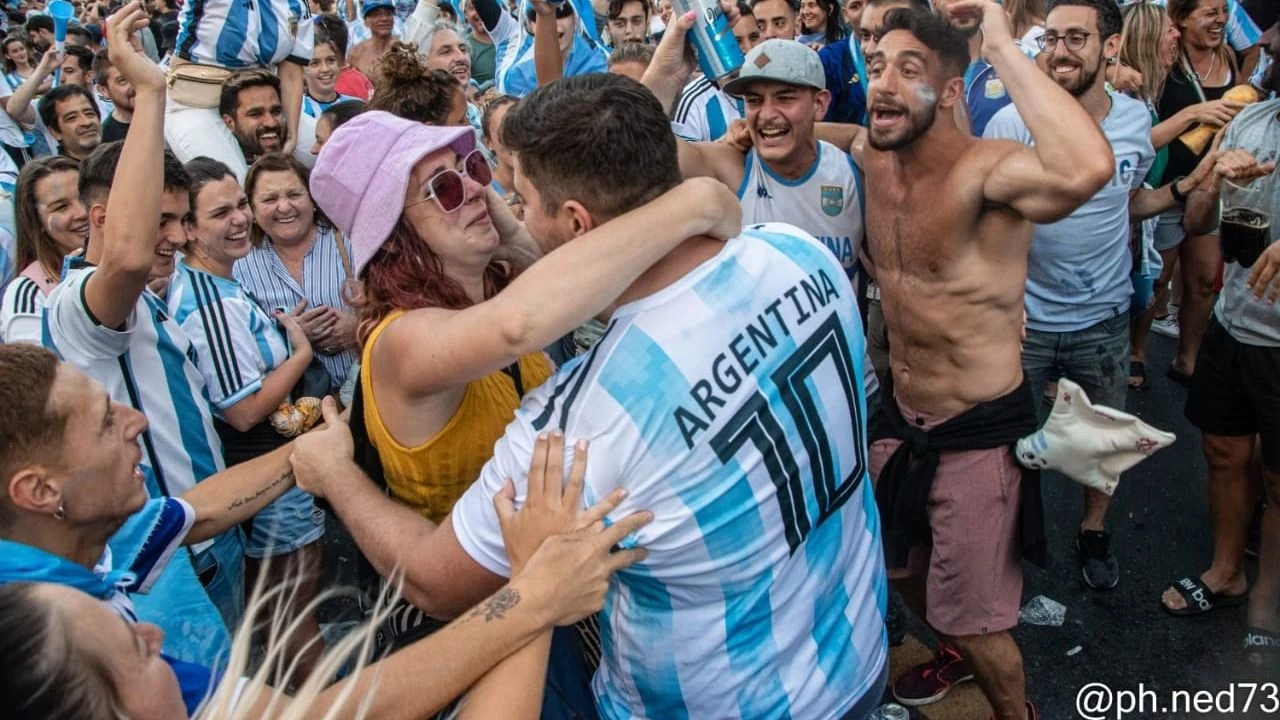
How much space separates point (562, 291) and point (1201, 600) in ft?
10.9

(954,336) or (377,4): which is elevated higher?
(377,4)

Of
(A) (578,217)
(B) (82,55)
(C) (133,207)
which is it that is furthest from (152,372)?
(B) (82,55)

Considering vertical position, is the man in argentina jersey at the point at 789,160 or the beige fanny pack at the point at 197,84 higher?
the beige fanny pack at the point at 197,84

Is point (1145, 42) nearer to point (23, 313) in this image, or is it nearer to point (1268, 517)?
point (1268, 517)

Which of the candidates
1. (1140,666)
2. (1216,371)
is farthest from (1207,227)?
(1140,666)

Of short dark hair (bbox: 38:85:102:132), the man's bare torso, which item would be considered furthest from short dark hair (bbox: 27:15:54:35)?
the man's bare torso

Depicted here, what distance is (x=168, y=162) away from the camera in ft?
10.5

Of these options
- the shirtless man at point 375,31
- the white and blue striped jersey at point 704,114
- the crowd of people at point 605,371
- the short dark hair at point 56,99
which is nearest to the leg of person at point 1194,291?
the crowd of people at point 605,371

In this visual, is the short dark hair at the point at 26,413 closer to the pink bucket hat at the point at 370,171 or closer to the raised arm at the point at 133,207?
the pink bucket hat at the point at 370,171

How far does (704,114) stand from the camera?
198 inches

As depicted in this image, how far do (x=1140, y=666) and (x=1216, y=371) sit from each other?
116cm

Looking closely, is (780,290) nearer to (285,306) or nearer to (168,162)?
(168,162)

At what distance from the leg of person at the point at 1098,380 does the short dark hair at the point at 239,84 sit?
13.7 ft

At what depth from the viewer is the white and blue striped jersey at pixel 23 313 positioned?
110 inches
